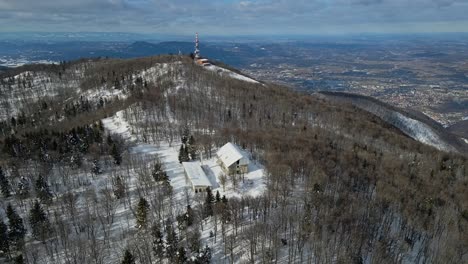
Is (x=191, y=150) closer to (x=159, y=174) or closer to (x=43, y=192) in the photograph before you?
(x=159, y=174)

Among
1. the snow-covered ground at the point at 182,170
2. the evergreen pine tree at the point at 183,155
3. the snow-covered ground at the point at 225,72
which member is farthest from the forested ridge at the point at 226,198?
the snow-covered ground at the point at 225,72

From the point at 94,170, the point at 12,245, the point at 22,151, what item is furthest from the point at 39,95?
the point at 12,245

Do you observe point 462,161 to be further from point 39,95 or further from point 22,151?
point 39,95

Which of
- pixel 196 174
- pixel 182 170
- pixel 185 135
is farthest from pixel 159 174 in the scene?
pixel 185 135

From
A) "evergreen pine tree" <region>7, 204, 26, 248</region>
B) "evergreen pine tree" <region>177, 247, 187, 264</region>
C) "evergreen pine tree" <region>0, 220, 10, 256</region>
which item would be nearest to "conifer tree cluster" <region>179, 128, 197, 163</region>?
"evergreen pine tree" <region>7, 204, 26, 248</region>

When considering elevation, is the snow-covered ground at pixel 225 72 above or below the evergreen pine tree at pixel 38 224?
above

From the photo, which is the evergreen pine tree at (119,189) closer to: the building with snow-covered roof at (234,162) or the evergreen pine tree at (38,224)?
the evergreen pine tree at (38,224)
